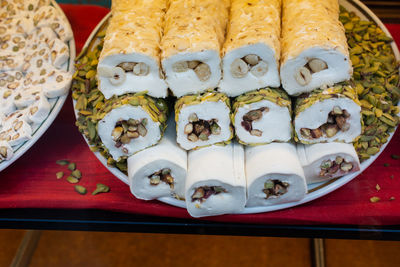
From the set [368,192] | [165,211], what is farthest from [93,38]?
[368,192]

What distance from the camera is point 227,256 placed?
1.81m

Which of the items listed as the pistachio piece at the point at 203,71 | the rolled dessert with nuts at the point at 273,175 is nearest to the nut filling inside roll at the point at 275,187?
the rolled dessert with nuts at the point at 273,175

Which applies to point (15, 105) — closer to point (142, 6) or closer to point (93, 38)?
point (93, 38)

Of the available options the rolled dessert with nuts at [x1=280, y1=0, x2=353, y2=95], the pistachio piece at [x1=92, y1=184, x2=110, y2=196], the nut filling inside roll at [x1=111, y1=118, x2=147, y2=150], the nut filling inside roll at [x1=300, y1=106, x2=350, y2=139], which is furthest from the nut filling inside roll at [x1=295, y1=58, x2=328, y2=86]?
the pistachio piece at [x1=92, y1=184, x2=110, y2=196]

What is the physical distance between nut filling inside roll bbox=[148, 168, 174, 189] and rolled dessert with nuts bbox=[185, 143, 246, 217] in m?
0.06

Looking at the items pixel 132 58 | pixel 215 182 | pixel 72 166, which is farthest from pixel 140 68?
pixel 72 166

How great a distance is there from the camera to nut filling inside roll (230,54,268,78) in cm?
124

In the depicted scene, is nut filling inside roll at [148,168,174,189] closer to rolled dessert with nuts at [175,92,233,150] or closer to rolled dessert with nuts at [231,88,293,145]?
rolled dessert with nuts at [175,92,233,150]

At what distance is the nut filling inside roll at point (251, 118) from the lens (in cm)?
127

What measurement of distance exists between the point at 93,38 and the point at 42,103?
1.28 feet

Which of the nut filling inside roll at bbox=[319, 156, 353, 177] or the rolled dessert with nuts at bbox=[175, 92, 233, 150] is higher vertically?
the rolled dessert with nuts at bbox=[175, 92, 233, 150]

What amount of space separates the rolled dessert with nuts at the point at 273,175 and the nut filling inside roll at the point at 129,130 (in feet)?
1.03

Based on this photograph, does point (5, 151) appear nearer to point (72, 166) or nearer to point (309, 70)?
point (72, 166)

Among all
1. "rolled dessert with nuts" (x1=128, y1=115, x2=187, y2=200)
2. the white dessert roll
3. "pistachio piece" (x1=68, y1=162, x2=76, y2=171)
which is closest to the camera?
Answer: "rolled dessert with nuts" (x1=128, y1=115, x2=187, y2=200)
